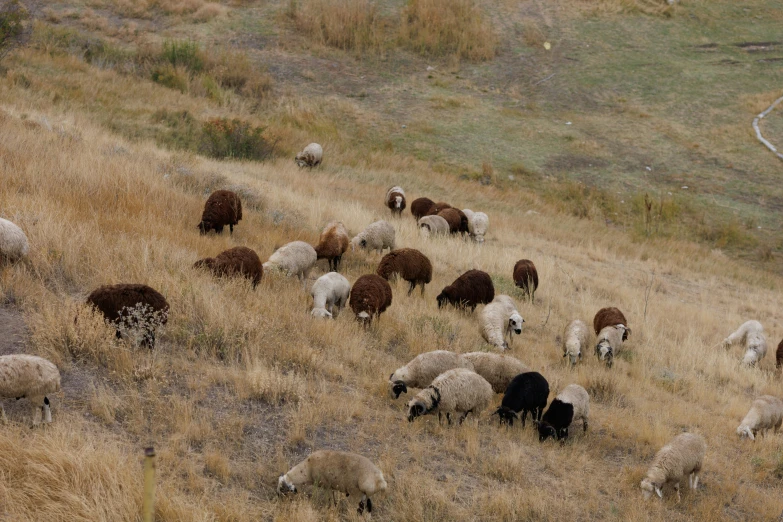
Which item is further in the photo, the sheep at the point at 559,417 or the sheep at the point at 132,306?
the sheep at the point at 559,417

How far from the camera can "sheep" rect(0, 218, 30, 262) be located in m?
8.41

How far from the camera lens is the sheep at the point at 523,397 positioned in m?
7.84

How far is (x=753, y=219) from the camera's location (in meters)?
23.7

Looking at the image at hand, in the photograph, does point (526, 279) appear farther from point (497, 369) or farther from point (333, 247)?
point (497, 369)

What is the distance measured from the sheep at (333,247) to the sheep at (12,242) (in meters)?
4.48

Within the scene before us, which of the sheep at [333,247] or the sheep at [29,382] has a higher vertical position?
the sheep at [29,382]

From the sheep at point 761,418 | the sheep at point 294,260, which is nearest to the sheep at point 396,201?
the sheep at point 294,260

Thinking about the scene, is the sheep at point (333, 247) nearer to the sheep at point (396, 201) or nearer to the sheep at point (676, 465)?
the sheep at point (396, 201)

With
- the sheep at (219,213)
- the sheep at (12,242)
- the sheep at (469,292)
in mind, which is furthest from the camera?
the sheep at (219,213)

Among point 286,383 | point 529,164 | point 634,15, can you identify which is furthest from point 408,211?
point 634,15

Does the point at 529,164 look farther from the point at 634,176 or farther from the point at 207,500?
the point at 207,500

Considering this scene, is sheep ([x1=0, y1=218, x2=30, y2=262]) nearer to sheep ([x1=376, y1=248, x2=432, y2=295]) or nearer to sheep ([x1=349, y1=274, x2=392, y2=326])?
sheep ([x1=349, y1=274, x2=392, y2=326])

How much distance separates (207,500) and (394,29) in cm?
3176

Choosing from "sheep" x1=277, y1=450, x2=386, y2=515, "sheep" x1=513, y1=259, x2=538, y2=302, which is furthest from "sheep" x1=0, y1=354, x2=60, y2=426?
"sheep" x1=513, y1=259, x2=538, y2=302
